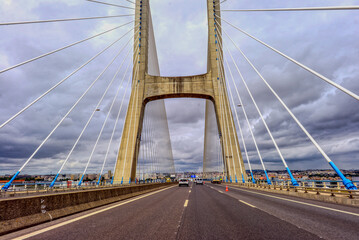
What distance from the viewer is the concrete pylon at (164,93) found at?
29750mm

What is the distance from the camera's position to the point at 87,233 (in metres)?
4.65

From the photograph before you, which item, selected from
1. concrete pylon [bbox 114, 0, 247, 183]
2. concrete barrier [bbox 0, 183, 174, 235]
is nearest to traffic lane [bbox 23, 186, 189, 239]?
concrete barrier [bbox 0, 183, 174, 235]

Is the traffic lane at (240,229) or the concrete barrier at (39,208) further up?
the concrete barrier at (39,208)

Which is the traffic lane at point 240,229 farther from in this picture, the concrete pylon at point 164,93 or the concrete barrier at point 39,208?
the concrete pylon at point 164,93

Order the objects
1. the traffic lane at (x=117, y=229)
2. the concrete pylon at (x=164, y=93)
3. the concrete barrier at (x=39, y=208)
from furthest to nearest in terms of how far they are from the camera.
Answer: the concrete pylon at (x=164, y=93)
the concrete barrier at (x=39, y=208)
the traffic lane at (x=117, y=229)

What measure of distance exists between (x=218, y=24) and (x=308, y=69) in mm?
23760

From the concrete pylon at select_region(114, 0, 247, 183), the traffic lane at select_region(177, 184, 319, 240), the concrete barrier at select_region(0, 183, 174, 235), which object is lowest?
the traffic lane at select_region(177, 184, 319, 240)

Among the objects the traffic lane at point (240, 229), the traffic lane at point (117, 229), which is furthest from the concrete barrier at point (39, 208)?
the traffic lane at point (240, 229)

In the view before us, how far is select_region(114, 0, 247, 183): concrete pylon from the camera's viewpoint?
97.6 ft

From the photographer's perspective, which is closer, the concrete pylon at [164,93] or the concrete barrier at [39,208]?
the concrete barrier at [39,208]

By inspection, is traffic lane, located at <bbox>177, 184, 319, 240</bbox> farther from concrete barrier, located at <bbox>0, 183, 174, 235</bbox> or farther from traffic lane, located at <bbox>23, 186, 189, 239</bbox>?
concrete barrier, located at <bbox>0, 183, 174, 235</bbox>

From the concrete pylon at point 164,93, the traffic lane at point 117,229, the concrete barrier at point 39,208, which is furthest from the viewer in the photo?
the concrete pylon at point 164,93

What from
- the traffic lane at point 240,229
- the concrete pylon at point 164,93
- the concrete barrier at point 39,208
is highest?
the concrete pylon at point 164,93

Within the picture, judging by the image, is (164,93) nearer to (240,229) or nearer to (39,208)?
(39,208)
